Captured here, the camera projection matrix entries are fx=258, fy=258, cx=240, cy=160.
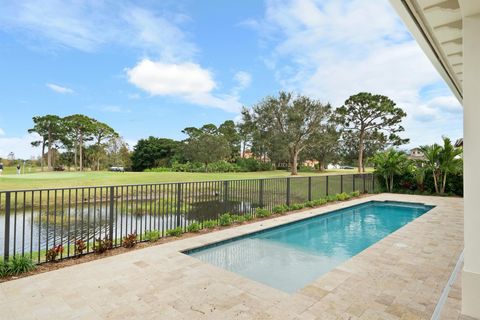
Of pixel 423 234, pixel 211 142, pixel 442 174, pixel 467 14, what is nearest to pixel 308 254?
pixel 423 234

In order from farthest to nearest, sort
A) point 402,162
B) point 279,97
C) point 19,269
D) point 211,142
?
point 211,142, point 279,97, point 402,162, point 19,269

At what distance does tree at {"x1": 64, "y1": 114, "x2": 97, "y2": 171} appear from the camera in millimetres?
33531

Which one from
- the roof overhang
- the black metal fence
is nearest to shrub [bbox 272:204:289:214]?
the black metal fence

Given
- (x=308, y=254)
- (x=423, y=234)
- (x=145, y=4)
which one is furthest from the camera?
(x=145, y=4)

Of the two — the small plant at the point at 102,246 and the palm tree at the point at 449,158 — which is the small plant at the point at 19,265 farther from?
the palm tree at the point at 449,158

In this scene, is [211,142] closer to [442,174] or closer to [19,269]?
[442,174]

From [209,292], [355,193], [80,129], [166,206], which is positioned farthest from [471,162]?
[80,129]

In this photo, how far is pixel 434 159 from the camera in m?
11.5

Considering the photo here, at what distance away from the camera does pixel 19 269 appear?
313 cm

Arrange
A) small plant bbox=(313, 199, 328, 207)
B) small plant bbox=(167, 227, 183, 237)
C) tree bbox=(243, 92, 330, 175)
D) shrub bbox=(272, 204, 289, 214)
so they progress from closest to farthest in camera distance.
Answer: small plant bbox=(167, 227, 183, 237) < shrub bbox=(272, 204, 289, 214) < small plant bbox=(313, 199, 328, 207) < tree bbox=(243, 92, 330, 175)

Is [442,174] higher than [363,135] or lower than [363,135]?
lower

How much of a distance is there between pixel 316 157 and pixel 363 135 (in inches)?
356

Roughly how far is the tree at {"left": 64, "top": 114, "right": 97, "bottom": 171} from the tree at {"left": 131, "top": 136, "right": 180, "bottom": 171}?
678 centimetres

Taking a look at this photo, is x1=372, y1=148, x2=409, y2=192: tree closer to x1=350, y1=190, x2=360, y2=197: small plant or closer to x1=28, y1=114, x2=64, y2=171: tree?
x1=350, y1=190, x2=360, y2=197: small plant
